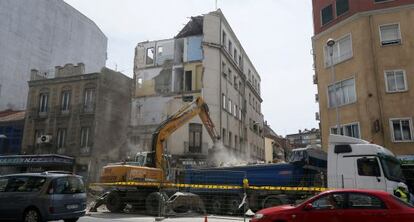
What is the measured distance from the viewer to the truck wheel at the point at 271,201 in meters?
15.6

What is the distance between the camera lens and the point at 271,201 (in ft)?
51.9

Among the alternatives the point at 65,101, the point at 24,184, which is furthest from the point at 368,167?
the point at 65,101

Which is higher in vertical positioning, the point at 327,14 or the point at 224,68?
the point at 224,68

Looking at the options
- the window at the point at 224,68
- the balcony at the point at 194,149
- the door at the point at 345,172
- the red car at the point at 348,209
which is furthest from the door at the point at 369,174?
the window at the point at 224,68

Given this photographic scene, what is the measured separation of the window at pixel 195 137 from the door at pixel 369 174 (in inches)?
842

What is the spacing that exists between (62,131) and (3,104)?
13.8 metres

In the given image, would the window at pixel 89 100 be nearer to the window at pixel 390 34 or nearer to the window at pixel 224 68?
the window at pixel 224 68

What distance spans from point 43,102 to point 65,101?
2605 millimetres

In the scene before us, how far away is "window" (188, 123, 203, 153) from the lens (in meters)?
33.8

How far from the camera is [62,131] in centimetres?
3422

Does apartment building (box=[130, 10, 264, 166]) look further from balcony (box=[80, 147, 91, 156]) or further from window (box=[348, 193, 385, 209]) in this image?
window (box=[348, 193, 385, 209])

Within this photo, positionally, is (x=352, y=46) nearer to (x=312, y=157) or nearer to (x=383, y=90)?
(x=383, y=90)

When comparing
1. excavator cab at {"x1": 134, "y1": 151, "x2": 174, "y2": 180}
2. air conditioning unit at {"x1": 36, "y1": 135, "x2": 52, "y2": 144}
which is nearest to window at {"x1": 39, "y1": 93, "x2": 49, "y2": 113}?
air conditioning unit at {"x1": 36, "y1": 135, "x2": 52, "y2": 144}

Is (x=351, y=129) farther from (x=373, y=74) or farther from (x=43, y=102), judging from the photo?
(x=43, y=102)
